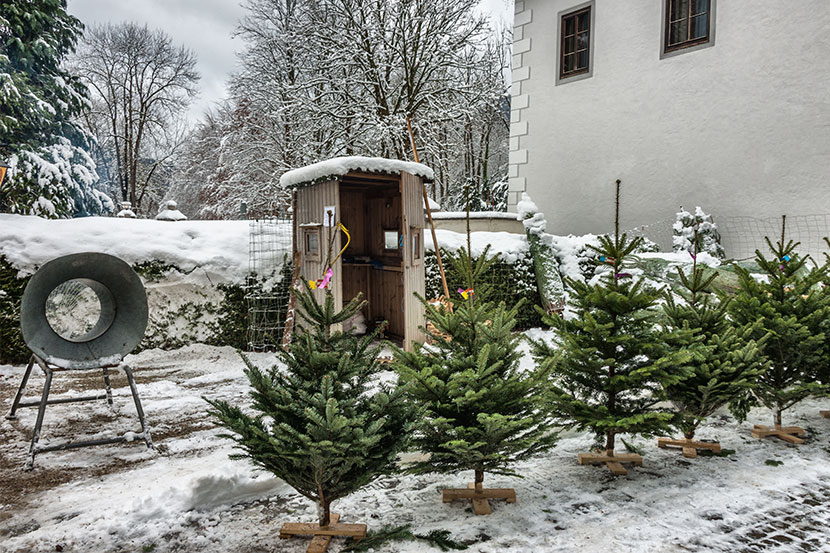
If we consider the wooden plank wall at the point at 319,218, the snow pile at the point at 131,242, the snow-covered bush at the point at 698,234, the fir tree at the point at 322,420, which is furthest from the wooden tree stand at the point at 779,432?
the snow pile at the point at 131,242

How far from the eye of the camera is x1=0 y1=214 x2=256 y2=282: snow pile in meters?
6.66

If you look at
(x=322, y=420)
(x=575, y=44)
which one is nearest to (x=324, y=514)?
(x=322, y=420)

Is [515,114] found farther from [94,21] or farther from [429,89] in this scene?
[94,21]

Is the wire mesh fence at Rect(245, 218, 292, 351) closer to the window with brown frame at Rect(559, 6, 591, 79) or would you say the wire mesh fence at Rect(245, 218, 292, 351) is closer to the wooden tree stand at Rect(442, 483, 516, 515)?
the wooden tree stand at Rect(442, 483, 516, 515)

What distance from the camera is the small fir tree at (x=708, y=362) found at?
3896mm

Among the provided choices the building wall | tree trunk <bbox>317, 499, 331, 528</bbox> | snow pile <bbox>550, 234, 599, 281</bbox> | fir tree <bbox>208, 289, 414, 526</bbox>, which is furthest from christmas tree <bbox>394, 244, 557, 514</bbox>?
the building wall

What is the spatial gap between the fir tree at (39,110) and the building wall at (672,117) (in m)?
9.94

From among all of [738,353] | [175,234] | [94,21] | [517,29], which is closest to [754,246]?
[738,353]

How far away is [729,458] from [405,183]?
473 cm

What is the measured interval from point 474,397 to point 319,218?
4.43 meters

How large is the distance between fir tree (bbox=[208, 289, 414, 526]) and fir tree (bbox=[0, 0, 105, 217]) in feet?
31.8

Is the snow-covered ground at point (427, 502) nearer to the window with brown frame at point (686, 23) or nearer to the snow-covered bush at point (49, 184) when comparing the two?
the snow-covered bush at point (49, 184)

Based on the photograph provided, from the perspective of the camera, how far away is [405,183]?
6949 millimetres

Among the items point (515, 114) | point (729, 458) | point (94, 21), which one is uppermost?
point (94, 21)
